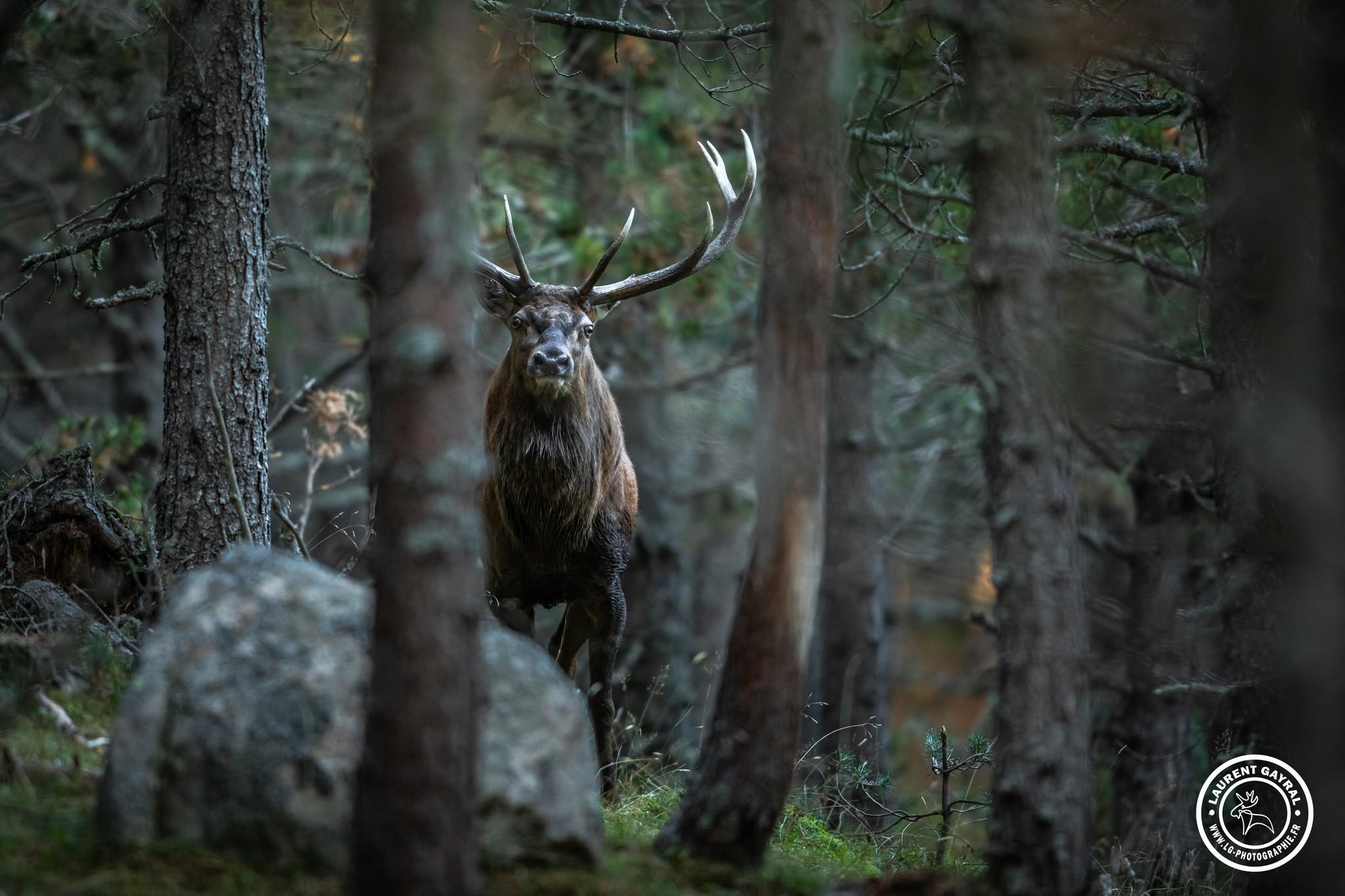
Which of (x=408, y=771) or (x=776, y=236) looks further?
(x=776, y=236)

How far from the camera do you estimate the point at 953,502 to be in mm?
14945

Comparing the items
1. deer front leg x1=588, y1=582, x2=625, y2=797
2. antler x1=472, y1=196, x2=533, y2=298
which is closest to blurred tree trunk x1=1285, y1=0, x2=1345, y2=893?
deer front leg x1=588, y1=582, x2=625, y2=797

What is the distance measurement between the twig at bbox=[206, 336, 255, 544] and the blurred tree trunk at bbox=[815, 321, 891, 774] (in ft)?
24.3

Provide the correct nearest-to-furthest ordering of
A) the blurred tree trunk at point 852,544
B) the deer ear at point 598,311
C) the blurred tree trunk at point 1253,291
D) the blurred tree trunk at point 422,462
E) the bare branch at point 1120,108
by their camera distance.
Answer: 1. the blurred tree trunk at point 422,462
2. the blurred tree trunk at point 1253,291
3. the bare branch at point 1120,108
4. the deer ear at point 598,311
5. the blurred tree trunk at point 852,544

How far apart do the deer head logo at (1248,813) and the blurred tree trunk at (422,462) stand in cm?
322

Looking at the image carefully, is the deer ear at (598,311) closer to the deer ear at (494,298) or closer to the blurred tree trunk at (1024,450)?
the deer ear at (494,298)

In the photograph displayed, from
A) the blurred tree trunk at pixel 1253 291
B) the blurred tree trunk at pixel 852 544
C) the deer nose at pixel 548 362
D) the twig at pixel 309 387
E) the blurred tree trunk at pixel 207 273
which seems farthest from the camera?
the blurred tree trunk at pixel 852 544

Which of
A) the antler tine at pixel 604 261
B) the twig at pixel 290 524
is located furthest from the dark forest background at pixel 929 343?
the antler tine at pixel 604 261

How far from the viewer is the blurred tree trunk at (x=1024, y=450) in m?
4.16

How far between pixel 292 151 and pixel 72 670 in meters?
8.89

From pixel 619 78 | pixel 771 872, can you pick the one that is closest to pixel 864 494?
pixel 619 78

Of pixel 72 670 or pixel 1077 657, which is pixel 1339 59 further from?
pixel 72 670

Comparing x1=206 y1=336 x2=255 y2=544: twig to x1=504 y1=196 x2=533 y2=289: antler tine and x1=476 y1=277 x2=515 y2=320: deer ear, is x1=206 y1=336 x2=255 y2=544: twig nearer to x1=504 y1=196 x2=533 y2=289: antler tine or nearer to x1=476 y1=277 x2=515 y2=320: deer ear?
x1=504 y1=196 x2=533 y2=289: antler tine

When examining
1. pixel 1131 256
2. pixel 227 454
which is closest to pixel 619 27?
pixel 227 454
